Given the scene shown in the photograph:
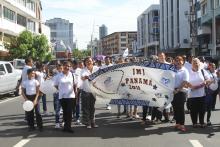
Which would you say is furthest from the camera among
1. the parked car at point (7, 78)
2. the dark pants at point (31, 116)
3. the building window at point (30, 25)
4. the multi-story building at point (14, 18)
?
the building window at point (30, 25)

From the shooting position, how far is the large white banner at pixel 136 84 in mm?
12812

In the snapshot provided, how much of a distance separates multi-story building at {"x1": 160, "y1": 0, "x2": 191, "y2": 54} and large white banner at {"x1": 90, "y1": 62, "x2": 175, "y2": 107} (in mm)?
75381

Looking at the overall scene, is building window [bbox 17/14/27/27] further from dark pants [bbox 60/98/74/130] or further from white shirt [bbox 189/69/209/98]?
white shirt [bbox 189/69/209/98]

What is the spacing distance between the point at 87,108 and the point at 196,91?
2858mm

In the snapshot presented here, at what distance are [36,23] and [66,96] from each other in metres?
73.5

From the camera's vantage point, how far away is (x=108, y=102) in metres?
13.3

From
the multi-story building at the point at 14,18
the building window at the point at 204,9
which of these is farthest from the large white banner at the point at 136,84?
the building window at the point at 204,9

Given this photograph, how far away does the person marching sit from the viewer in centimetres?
1227

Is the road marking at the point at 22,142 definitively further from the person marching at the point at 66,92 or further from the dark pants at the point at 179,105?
the dark pants at the point at 179,105

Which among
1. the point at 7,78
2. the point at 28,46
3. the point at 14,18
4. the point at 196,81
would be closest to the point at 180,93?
the point at 196,81

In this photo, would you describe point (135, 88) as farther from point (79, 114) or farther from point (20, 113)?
point (20, 113)

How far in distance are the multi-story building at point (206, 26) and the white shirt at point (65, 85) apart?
5201cm

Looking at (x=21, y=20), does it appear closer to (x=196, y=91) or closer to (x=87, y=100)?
(x=87, y=100)

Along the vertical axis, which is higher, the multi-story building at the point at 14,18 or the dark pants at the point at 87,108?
the multi-story building at the point at 14,18
